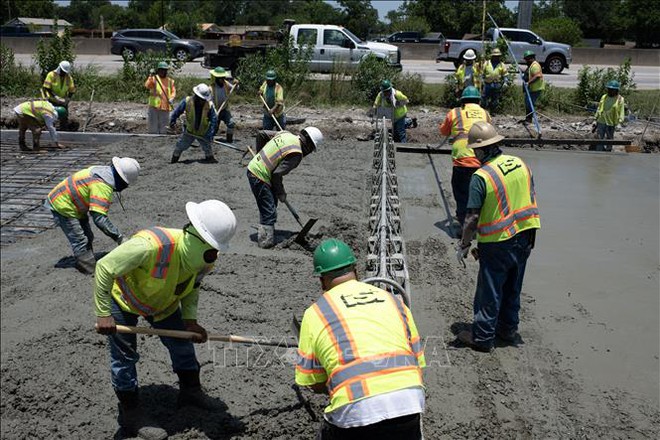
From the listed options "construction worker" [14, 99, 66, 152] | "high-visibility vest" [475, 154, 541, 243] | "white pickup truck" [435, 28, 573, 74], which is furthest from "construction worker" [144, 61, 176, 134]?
"white pickup truck" [435, 28, 573, 74]

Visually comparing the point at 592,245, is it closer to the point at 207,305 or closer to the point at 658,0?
the point at 207,305

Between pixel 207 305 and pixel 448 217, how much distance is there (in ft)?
11.9

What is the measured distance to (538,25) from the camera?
3747 centimetres

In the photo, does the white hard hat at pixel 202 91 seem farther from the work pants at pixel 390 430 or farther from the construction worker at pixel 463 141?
the work pants at pixel 390 430

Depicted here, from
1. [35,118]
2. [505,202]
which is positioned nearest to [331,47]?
[35,118]

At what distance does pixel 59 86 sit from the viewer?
40.8ft

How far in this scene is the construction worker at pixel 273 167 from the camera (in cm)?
668

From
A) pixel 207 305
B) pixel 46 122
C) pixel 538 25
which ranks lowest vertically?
pixel 207 305

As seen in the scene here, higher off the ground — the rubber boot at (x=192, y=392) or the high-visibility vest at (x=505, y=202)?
the high-visibility vest at (x=505, y=202)

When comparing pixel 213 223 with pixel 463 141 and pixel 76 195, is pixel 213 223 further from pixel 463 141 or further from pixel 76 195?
pixel 463 141

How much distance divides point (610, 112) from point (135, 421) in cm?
1011

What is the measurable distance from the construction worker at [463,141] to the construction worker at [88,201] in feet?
10.9

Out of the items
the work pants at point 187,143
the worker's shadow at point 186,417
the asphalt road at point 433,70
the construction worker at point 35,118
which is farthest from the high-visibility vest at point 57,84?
the worker's shadow at point 186,417

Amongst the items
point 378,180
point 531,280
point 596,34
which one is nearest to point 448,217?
point 378,180
